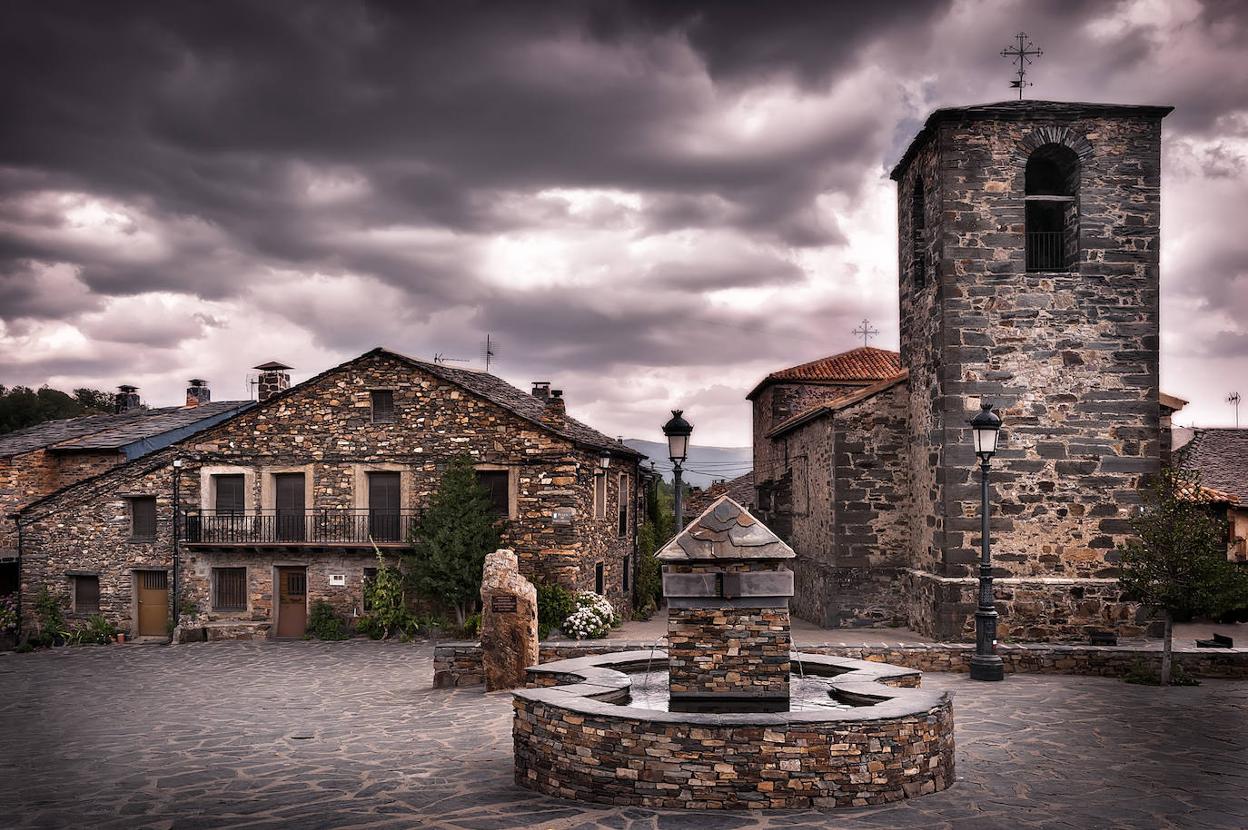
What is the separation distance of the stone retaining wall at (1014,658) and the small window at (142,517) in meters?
13.2

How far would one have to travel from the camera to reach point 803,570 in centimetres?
2452

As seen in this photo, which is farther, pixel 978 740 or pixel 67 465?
pixel 67 465

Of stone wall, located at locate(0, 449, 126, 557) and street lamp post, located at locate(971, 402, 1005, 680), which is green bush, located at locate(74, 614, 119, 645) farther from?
street lamp post, located at locate(971, 402, 1005, 680)

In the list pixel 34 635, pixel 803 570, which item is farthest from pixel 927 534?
pixel 34 635

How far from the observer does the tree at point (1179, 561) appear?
13.6 meters

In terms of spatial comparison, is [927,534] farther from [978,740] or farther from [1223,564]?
[978,740]

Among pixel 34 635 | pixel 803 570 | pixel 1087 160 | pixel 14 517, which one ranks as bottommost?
pixel 34 635

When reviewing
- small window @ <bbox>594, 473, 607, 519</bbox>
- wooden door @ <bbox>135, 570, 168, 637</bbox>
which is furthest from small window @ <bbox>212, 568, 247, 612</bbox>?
small window @ <bbox>594, 473, 607, 519</bbox>

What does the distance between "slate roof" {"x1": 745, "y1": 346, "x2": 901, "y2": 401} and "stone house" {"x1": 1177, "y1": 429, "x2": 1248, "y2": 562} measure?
930cm

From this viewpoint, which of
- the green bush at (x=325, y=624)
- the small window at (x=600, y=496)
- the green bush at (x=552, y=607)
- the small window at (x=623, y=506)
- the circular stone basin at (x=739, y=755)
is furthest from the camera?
the small window at (x=623, y=506)

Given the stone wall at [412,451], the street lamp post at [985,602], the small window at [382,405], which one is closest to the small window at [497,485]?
the stone wall at [412,451]

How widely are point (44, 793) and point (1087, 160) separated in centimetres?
1942

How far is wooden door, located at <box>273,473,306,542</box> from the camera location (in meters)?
23.1

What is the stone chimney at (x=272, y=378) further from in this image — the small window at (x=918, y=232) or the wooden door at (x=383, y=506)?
the small window at (x=918, y=232)
